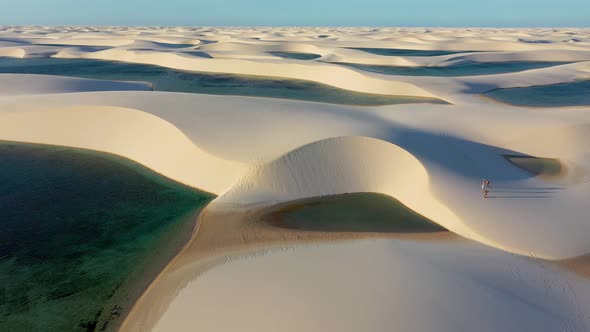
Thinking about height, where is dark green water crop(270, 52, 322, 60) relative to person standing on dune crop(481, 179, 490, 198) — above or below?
above

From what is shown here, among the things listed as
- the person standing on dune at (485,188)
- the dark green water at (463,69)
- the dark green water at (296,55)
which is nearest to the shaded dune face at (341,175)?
the person standing on dune at (485,188)

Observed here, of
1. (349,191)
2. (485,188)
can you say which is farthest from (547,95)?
(349,191)

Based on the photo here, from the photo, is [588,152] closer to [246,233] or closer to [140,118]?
[246,233]

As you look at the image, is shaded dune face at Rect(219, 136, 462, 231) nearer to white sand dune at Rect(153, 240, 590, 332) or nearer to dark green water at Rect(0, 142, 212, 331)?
dark green water at Rect(0, 142, 212, 331)

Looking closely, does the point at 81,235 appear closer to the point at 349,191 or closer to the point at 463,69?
the point at 349,191

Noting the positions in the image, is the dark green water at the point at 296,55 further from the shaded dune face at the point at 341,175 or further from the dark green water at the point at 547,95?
the shaded dune face at the point at 341,175

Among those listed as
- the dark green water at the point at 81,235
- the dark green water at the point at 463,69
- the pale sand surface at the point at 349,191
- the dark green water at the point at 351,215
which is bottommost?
the dark green water at the point at 81,235

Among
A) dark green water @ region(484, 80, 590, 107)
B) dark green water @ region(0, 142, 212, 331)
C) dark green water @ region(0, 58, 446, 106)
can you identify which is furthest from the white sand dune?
dark green water @ region(484, 80, 590, 107)
